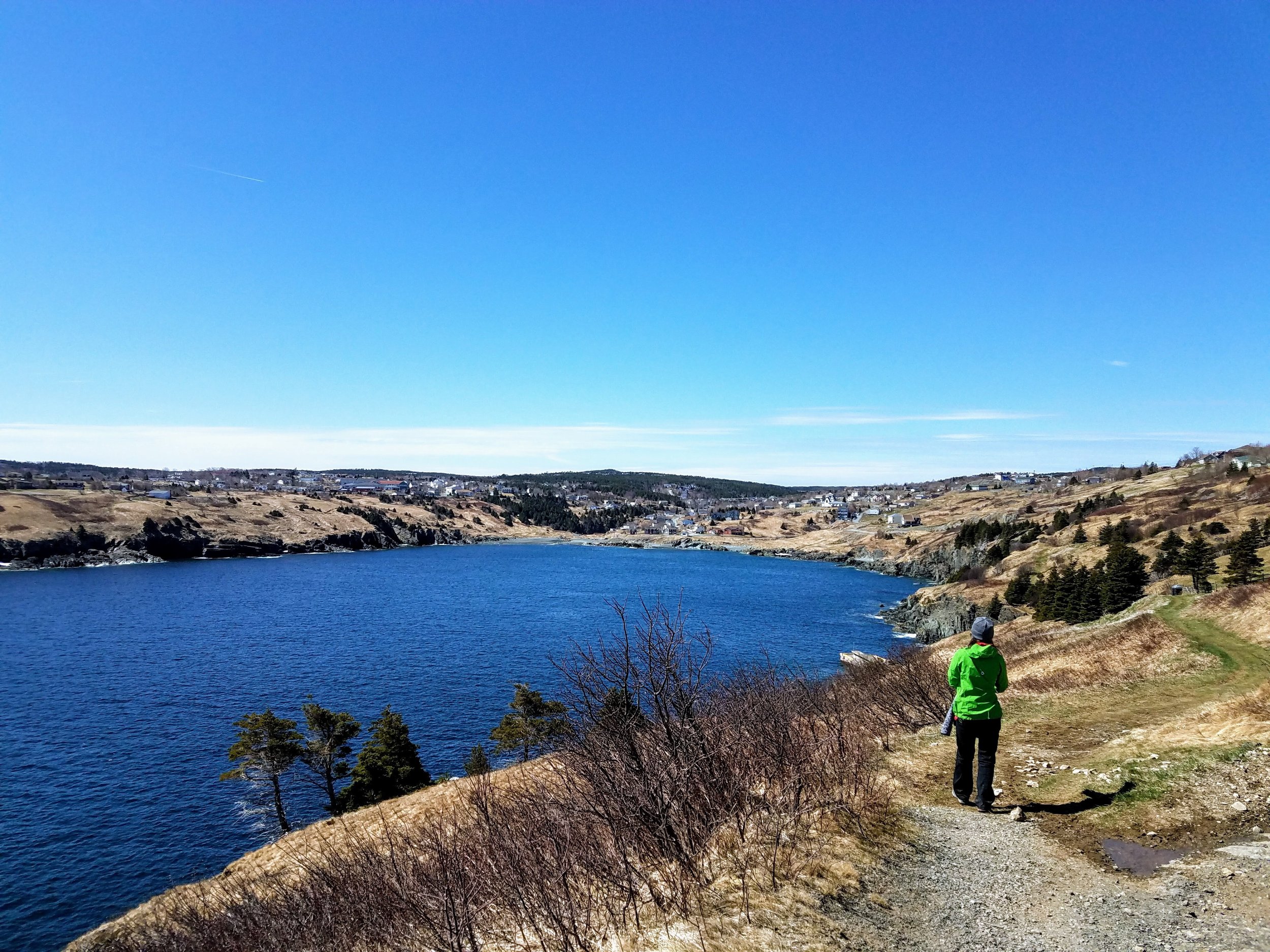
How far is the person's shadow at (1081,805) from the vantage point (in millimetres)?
8172

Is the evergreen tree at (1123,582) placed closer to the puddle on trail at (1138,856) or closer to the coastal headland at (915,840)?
the coastal headland at (915,840)

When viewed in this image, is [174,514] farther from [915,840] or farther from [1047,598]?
[915,840]

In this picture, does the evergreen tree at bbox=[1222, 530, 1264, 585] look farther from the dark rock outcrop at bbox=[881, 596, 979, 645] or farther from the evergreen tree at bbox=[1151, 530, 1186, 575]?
the dark rock outcrop at bbox=[881, 596, 979, 645]

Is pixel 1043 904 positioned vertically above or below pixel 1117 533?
below

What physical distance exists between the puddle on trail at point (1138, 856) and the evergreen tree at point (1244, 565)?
3287 cm

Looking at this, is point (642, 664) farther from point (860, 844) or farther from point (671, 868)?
point (860, 844)

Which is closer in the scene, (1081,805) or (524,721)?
(1081,805)

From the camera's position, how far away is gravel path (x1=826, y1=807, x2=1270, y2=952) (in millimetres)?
5465

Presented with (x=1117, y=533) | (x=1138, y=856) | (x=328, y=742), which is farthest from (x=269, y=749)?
(x=1117, y=533)

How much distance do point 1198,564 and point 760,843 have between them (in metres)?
40.4

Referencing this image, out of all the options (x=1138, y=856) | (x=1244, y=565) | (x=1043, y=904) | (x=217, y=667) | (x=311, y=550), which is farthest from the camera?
(x=311, y=550)

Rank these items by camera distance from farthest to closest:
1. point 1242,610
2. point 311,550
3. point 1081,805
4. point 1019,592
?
point 311,550
point 1019,592
point 1242,610
point 1081,805

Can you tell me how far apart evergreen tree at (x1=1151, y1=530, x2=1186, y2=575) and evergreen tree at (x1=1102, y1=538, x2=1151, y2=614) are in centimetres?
206

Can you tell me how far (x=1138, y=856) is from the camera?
6941 millimetres
